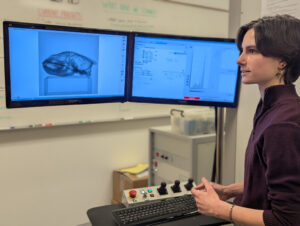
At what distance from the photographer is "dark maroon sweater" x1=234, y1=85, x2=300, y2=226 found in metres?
0.86

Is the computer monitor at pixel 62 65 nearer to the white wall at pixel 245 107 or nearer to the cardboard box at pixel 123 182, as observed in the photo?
the white wall at pixel 245 107

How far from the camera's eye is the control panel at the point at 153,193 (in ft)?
4.43

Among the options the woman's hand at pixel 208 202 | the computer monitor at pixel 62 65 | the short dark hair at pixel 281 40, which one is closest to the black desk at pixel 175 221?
the woman's hand at pixel 208 202

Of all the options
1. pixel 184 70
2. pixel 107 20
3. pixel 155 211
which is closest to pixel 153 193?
pixel 155 211

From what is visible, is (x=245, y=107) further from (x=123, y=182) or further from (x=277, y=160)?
(x=123, y=182)

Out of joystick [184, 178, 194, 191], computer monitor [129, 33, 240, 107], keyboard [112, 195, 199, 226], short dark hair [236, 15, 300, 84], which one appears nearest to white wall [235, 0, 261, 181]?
computer monitor [129, 33, 240, 107]

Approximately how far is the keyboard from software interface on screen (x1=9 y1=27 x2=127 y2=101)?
505mm

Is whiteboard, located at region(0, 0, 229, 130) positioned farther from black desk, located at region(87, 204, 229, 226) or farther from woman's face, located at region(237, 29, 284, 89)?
woman's face, located at region(237, 29, 284, 89)

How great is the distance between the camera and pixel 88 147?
2.60m

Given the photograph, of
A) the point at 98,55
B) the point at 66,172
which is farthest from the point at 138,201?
the point at 66,172

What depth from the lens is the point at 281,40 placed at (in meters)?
0.96

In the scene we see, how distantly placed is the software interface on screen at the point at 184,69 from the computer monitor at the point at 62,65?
0.09 meters

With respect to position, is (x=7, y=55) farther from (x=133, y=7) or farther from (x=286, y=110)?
(x=133, y=7)

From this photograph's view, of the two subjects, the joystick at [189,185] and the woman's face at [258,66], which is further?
the joystick at [189,185]
